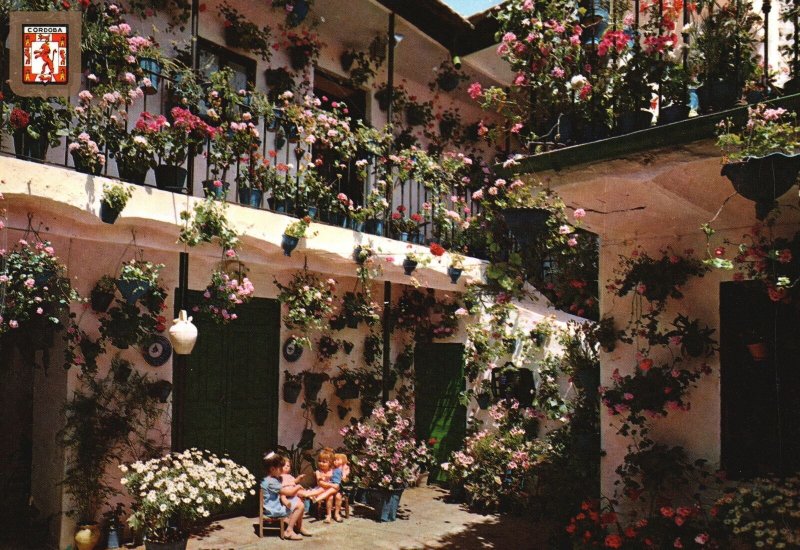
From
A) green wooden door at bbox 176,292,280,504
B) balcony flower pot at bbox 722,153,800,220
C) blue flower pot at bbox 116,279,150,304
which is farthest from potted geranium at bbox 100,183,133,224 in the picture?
balcony flower pot at bbox 722,153,800,220

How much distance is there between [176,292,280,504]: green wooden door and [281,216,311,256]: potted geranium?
4.77 ft

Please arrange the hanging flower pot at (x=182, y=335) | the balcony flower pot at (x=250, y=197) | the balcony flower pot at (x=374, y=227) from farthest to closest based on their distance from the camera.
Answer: the balcony flower pot at (x=374, y=227) → the balcony flower pot at (x=250, y=197) → the hanging flower pot at (x=182, y=335)

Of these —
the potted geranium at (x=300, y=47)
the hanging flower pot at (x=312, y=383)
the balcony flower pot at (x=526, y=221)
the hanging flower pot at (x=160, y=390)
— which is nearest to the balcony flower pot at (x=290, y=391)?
the hanging flower pot at (x=312, y=383)

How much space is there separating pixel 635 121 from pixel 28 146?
523 centimetres

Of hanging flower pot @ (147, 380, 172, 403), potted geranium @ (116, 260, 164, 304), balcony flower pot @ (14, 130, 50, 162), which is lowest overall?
hanging flower pot @ (147, 380, 172, 403)

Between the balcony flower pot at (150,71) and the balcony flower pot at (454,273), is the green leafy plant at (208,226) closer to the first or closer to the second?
the balcony flower pot at (150,71)

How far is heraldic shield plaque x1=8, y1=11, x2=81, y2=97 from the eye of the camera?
18.4 feet

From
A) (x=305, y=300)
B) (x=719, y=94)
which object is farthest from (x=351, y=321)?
(x=719, y=94)

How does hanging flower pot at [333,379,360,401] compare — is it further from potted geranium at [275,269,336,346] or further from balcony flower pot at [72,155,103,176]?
balcony flower pot at [72,155,103,176]

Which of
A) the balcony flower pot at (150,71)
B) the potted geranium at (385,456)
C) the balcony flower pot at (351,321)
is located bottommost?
the potted geranium at (385,456)

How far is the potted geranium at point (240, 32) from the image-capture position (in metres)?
8.97

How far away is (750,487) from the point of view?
504 cm

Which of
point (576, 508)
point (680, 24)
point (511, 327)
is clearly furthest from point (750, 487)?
point (511, 327)

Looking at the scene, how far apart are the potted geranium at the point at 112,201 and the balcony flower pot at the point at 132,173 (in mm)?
412
